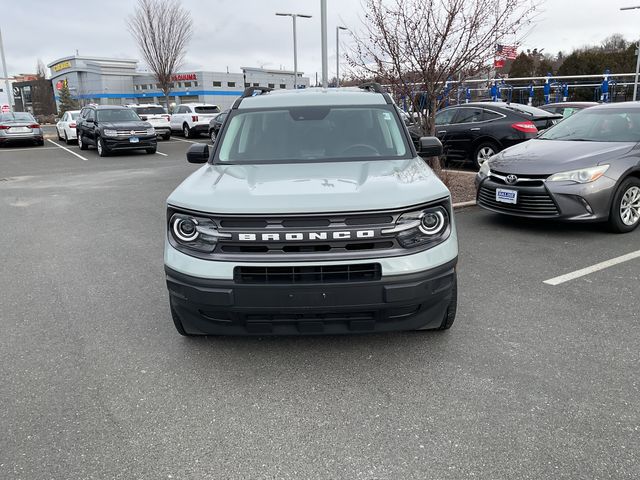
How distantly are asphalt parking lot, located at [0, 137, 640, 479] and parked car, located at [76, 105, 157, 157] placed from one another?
1332 cm

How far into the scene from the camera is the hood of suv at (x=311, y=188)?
10.4ft

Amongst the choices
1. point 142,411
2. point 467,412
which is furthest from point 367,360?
point 142,411

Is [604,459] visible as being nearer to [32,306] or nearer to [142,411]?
[142,411]

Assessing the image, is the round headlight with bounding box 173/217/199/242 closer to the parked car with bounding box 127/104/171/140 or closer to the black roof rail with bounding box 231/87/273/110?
the black roof rail with bounding box 231/87/273/110

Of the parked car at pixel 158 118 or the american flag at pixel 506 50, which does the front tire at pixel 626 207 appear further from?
the parked car at pixel 158 118

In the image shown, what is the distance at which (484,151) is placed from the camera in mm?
11547

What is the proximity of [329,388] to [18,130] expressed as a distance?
23.3 meters

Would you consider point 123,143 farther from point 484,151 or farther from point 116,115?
point 484,151

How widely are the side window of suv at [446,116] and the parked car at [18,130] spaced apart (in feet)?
58.9

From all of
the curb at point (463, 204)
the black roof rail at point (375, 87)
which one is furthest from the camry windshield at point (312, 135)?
the curb at point (463, 204)

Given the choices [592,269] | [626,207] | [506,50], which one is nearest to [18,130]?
[506,50]

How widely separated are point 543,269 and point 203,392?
146 inches

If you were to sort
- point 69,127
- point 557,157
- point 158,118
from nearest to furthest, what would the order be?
point 557,157, point 69,127, point 158,118

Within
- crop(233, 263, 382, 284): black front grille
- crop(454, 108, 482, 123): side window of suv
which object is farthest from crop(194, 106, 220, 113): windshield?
crop(233, 263, 382, 284): black front grille
